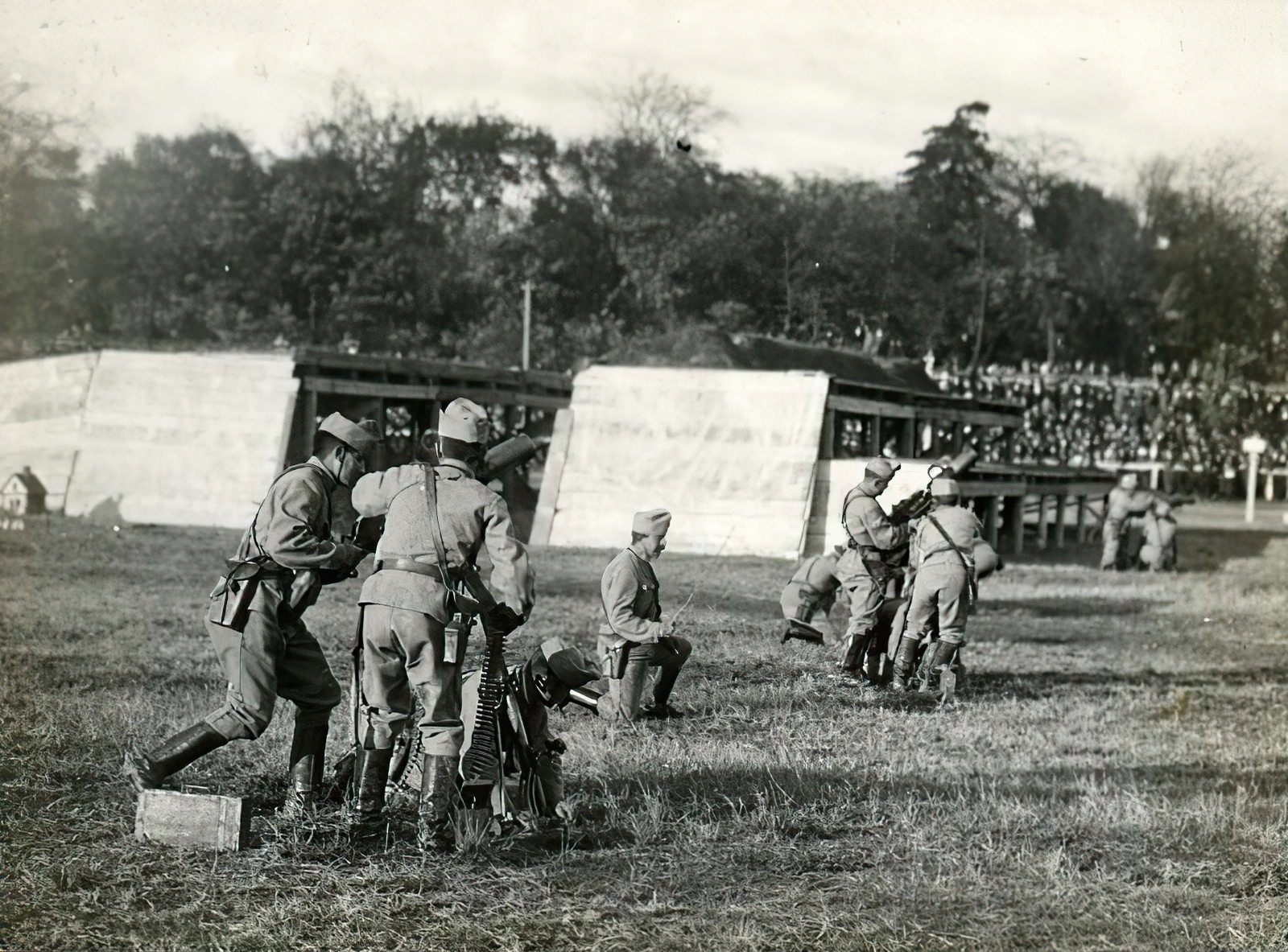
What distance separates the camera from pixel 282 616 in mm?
6441

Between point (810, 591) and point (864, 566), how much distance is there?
48cm

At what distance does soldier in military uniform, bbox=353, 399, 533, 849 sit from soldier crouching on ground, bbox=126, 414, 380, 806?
1.35 ft

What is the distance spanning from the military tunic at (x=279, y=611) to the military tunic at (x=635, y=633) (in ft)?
6.78

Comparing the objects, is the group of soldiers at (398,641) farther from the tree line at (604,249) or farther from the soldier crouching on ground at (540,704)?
the tree line at (604,249)

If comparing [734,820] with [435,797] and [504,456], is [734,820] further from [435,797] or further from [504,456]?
[504,456]

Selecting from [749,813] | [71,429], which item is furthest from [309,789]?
[71,429]

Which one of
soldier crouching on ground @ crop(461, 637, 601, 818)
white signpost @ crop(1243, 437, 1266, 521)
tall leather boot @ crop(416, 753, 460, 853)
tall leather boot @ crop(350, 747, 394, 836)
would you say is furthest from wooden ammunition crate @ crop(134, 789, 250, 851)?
white signpost @ crop(1243, 437, 1266, 521)

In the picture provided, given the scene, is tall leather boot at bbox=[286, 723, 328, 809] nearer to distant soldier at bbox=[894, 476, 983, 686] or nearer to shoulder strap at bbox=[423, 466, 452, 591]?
shoulder strap at bbox=[423, 466, 452, 591]

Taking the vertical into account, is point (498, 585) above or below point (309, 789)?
above

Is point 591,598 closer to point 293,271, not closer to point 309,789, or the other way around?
point 309,789

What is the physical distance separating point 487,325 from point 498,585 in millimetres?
33838

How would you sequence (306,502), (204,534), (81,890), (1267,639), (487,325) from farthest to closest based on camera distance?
(487,325), (204,534), (1267,639), (306,502), (81,890)

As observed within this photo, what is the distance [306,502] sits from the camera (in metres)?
6.34

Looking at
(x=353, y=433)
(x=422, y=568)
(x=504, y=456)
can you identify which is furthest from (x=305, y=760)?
(x=504, y=456)
